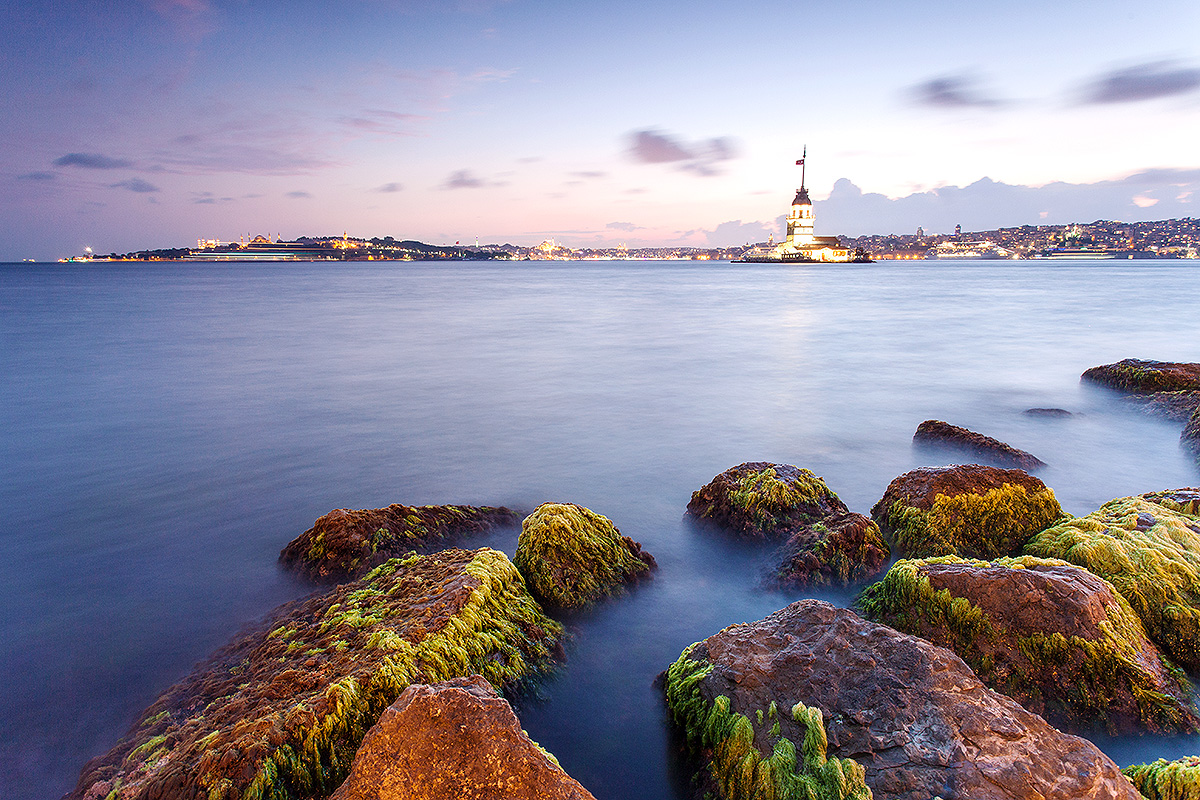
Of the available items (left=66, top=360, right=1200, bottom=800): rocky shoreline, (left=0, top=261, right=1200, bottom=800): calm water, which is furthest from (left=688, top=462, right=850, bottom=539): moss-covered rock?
(left=0, top=261, right=1200, bottom=800): calm water

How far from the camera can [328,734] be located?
2.91 meters

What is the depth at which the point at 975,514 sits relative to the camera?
528cm

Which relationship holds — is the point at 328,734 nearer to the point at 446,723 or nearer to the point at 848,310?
the point at 446,723

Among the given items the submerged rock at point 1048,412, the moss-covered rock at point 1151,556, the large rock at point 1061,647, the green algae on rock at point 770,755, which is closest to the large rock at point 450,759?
the green algae on rock at point 770,755

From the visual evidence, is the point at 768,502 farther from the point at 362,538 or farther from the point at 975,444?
the point at 975,444

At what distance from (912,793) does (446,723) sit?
1.88 metres

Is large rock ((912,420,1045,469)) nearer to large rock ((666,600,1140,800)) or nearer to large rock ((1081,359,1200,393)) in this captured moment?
large rock ((1081,359,1200,393))

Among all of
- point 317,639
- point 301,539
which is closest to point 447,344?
point 301,539

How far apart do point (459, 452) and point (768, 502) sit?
5205mm

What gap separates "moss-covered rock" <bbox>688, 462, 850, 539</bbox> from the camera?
19.4ft

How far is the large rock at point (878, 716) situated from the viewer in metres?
2.43

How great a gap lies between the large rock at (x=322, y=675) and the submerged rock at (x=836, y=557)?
2.16 meters

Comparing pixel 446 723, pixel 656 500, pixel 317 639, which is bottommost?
pixel 656 500

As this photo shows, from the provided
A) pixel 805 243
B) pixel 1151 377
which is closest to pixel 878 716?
pixel 1151 377
